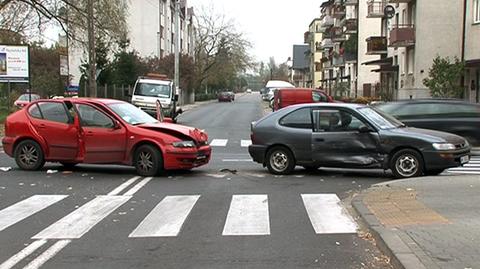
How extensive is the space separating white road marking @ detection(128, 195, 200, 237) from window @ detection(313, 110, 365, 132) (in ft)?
11.6

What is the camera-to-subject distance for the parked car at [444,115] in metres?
17.2

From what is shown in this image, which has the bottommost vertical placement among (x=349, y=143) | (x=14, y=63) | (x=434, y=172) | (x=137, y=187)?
(x=137, y=187)

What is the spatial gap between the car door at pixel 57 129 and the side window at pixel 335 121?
200 inches

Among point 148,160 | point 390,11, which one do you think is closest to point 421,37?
point 390,11

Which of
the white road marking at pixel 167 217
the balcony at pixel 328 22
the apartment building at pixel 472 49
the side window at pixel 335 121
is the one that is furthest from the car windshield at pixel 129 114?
the balcony at pixel 328 22

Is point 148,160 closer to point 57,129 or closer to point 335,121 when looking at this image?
point 57,129

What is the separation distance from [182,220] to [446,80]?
26864mm

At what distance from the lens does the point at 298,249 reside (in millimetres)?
6523

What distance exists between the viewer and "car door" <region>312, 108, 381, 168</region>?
38.9ft

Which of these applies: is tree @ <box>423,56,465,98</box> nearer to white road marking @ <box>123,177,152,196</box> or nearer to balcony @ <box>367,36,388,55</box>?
balcony @ <box>367,36,388,55</box>

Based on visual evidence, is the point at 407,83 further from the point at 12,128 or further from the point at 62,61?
the point at 12,128

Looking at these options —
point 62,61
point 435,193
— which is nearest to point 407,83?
point 62,61

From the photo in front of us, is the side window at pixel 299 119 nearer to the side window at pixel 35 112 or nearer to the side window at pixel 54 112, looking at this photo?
the side window at pixel 54 112

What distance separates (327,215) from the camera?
328 inches
